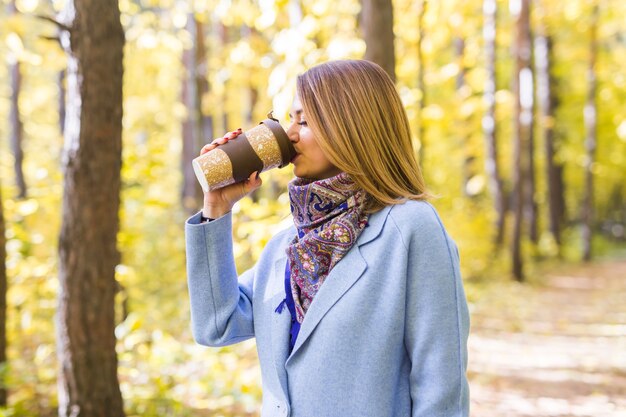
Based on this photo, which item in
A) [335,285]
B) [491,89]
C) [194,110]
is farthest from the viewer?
[491,89]

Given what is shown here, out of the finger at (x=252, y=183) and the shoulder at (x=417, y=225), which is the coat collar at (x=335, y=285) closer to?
the shoulder at (x=417, y=225)

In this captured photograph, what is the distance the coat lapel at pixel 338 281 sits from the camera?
1688 millimetres

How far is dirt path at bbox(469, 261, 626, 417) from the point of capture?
5574mm

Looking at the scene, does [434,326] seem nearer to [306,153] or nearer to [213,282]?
[306,153]

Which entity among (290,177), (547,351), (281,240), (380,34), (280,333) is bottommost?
(547,351)

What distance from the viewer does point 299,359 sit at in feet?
5.72

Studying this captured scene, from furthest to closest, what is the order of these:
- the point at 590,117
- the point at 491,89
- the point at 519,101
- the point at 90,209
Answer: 1. the point at 590,117
2. the point at 519,101
3. the point at 491,89
4. the point at 90,209

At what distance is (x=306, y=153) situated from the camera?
1.80 meters

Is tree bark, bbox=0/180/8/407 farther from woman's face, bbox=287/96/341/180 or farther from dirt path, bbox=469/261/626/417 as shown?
dirt path, bbox=469/261/626/417

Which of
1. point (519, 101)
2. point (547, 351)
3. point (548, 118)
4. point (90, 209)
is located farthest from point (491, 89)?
point (90, 209)

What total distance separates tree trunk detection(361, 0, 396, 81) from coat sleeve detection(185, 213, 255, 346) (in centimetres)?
337

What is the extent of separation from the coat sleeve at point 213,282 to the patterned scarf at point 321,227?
25 centimetres

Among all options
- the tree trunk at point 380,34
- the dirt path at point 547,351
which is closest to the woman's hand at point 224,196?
the tree trunk at point 380,34

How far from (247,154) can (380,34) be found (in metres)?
3.55
